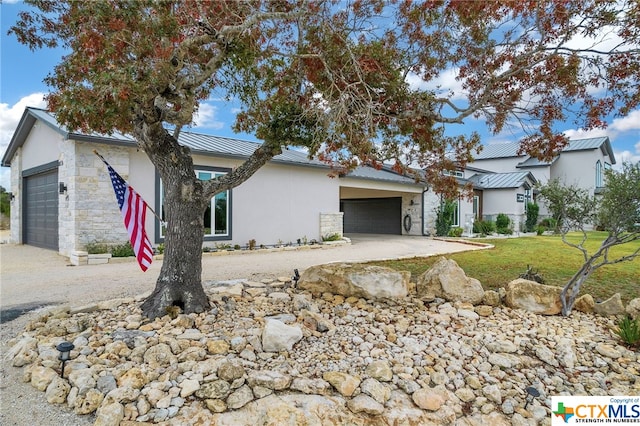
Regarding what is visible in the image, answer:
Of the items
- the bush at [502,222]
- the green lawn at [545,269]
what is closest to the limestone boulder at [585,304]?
the green lawn at [545,269]

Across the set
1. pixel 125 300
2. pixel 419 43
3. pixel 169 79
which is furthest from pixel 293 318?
pixel 419 43

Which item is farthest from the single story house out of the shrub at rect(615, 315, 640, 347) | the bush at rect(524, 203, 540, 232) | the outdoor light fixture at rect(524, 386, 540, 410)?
the bush at rect(524, 203, 540, 232)

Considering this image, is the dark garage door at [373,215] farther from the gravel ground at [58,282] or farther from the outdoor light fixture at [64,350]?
the outdoor light fixture at [64,350]

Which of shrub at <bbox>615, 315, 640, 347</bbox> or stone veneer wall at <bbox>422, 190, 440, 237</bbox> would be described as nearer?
shrub at <bbox>615, 315, 640, 347</bbox>

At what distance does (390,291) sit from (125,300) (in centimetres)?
390

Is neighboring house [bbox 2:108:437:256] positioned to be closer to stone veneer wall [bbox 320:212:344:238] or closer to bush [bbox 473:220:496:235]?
stone veneer wall [bbox 320:212:344:238]

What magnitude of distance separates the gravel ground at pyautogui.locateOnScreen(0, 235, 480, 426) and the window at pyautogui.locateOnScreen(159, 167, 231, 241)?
111 cm

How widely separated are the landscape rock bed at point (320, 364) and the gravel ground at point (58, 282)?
6.1 inches

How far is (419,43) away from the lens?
5.89 m

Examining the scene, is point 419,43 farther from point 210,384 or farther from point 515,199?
point 515,199

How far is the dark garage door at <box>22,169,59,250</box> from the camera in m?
11.6

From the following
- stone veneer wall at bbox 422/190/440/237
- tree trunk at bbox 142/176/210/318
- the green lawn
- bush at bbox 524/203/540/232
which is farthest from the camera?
bush at bbox 524/203/540/232

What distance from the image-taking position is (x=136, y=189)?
1034 cm

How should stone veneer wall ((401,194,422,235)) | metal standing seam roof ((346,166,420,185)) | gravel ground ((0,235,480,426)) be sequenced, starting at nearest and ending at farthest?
1. gravel ground ((0,235,480,426))
2. metal standing seam roof ((346,166,420,185))
3. stone veneer wall ((401,194,422,235))
